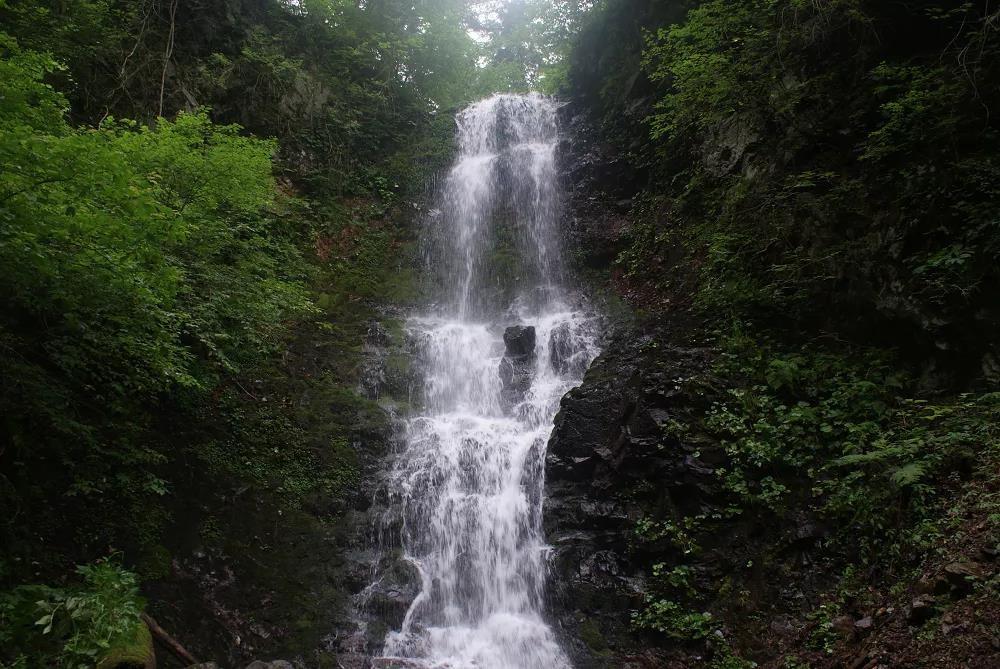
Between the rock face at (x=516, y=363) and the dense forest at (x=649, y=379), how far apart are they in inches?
A: 79.1

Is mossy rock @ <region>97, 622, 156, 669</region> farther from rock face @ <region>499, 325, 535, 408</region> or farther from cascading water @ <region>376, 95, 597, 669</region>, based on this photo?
rock face @ <region>499, 325, 535, 408</region>

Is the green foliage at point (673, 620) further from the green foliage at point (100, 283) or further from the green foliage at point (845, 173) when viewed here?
the green foliage at point (100, 283)

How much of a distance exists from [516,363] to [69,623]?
8.03 meters

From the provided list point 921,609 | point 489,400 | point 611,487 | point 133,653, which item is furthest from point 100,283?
A: point 921,609

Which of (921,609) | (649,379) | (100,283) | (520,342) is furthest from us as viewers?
(520,342)

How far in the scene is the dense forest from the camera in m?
4.89

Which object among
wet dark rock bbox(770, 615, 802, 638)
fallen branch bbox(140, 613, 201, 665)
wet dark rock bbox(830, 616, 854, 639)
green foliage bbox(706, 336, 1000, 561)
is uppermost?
green foliage bbox(706, 336, 1000, 561)

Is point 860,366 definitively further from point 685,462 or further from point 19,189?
point 19,189

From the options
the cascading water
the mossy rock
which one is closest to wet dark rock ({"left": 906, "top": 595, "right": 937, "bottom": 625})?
the cascading water

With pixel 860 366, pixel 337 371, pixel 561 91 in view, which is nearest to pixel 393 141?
pixel 561 91

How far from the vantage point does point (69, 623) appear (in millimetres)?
4336

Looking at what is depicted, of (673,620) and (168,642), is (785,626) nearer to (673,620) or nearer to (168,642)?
(673,620)

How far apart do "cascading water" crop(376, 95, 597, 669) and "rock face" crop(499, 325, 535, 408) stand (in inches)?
0.9

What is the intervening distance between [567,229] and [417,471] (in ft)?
25.7
